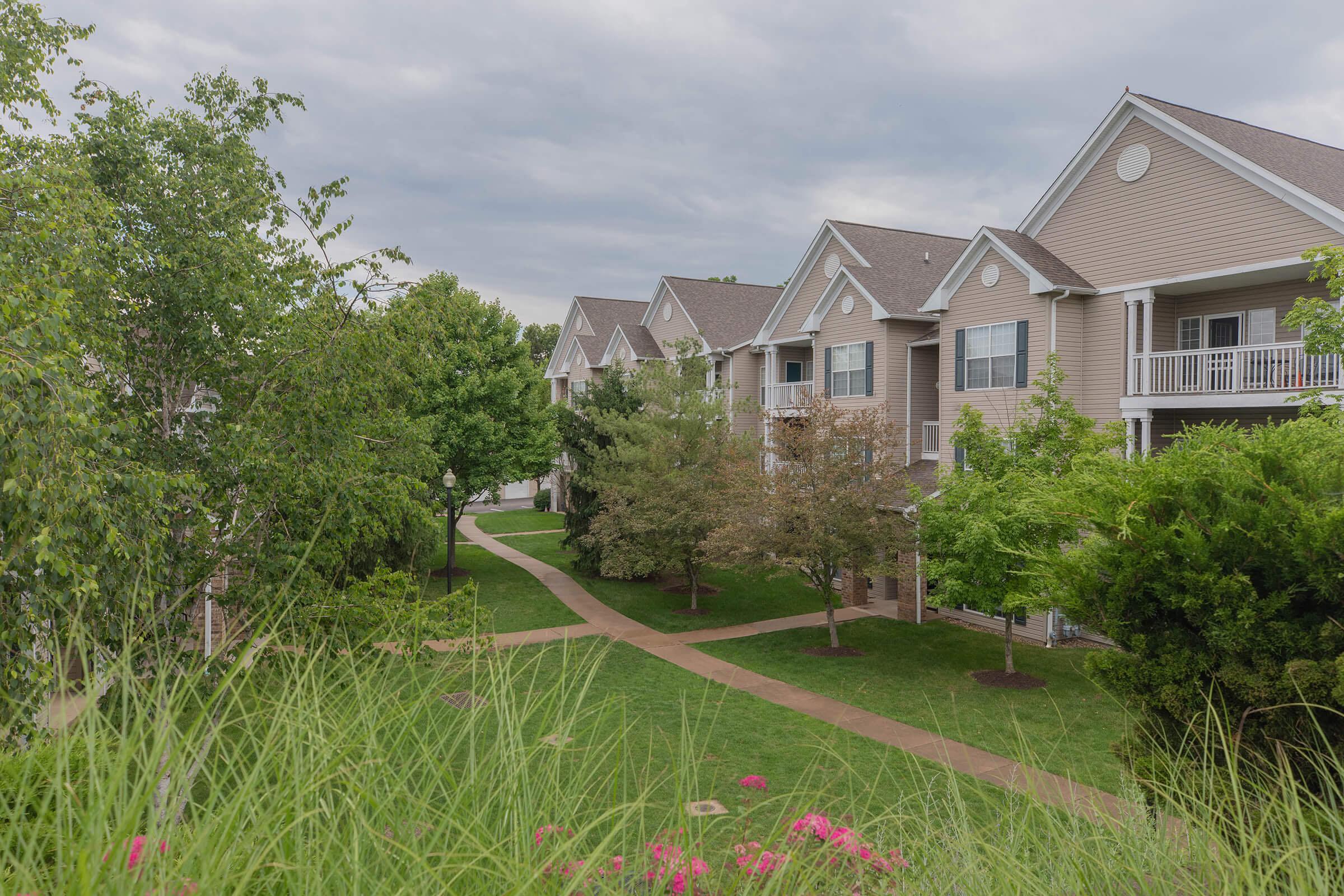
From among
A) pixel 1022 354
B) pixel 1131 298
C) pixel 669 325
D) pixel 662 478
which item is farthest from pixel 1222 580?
pixel 669 325

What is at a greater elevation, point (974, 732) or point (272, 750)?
point (272, 750)

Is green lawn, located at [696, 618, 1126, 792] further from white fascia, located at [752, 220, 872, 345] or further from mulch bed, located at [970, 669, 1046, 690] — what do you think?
white fascia, located at [752, 220, 872, 345]

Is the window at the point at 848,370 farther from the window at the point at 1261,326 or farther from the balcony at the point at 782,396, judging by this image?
the window at the point at 1261,326

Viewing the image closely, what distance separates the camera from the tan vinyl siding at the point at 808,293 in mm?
25953

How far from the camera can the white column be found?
695 inches

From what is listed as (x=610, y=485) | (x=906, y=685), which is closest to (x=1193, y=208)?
(x=906, y=685)

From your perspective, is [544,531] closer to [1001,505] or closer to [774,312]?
[774,312]

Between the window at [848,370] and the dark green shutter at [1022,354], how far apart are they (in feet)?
17.3

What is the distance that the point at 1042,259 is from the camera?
63.4ft

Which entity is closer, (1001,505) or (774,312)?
(1001,505)

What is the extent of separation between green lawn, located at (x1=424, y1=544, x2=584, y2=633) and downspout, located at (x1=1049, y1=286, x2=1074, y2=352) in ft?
43.0

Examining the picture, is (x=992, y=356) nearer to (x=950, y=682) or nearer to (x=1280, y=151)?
(x=1280, y=151)

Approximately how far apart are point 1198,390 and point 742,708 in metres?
10.9

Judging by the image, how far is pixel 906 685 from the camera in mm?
16484
